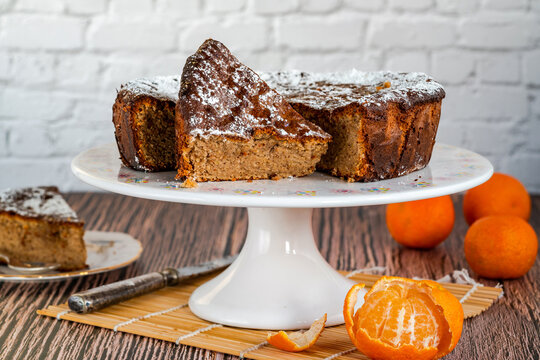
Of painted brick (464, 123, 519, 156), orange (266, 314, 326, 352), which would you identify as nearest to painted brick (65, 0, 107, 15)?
painted brick (464, 123, 519, 156)

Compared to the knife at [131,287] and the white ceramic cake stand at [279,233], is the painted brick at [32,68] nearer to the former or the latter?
the white ceramic cake stand at [279,233]

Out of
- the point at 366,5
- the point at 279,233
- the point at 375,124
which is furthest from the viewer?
the point at 366,5

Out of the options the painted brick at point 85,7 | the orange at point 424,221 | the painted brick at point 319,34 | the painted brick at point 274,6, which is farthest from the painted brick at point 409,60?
the painted brick at point 85,7

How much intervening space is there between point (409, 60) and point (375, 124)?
148cm

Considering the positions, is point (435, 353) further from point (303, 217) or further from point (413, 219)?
point (413, 219)

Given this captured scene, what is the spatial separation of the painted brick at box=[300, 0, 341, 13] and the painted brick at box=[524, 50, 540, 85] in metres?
0.78

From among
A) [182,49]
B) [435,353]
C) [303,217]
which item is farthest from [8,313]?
[182,49]

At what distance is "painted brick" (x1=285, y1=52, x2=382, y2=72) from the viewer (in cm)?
286

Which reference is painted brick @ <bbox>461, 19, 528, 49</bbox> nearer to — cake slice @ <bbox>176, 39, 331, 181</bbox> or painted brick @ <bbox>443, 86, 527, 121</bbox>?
painted brick @ <bbox>443, 86, 527, 121</bbox>

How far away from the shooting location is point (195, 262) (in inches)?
79.7

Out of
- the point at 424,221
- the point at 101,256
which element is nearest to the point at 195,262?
the point at 101,256

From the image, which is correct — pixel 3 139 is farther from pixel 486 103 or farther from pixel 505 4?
pixel 505 4

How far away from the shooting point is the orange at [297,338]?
4.37 feet

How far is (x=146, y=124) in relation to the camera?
5.13 feet
